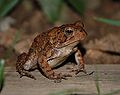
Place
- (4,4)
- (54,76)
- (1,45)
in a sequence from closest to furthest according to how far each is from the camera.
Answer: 1. (54,76)
2. (1,45)
3. (4,4)

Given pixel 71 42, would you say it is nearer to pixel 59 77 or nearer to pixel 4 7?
pixel 59 77

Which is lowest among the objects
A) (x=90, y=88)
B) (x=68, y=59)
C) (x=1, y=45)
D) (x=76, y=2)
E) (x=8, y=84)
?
(x=90, y=88)

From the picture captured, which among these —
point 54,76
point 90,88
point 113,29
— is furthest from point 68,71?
point 113,29

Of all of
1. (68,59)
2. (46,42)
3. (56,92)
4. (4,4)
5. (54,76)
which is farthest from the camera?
(4,4)

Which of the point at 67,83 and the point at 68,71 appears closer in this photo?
the point at 67,83

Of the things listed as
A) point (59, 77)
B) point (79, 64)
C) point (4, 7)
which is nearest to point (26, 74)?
point (59, 77)

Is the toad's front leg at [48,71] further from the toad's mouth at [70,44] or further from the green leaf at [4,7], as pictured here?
the green leaf at [4,7]

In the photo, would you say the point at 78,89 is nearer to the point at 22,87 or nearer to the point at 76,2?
the point at 22,87

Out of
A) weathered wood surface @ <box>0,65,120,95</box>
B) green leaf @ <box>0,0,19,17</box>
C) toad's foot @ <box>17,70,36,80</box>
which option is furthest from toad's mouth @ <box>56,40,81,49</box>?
green leaf @ <box>0,0,19,17</box>
